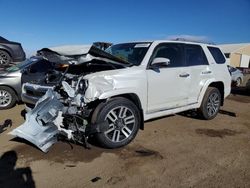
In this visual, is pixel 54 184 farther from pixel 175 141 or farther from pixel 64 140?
pixel 175 141

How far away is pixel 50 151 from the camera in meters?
4.81

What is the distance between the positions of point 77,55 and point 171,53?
6.85ft

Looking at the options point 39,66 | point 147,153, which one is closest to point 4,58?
point 39,66

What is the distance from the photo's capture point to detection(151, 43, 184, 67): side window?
5715 millimetres

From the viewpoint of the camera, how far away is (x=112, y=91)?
15.4 ft

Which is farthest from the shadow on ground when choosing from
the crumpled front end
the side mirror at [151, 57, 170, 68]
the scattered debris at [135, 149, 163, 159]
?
the side mirror at [151, 57, 170, 68]

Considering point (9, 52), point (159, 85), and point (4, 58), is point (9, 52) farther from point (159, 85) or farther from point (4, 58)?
point (159, 85)

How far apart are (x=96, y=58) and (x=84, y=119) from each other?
1.19 metres

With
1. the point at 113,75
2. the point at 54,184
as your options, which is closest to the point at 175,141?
the point at 113,75

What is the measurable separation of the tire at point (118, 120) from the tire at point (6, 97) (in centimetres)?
471

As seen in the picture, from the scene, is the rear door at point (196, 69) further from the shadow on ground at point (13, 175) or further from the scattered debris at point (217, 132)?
the shadow on ground at point (13, 175)

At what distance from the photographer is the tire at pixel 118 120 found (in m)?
4.68

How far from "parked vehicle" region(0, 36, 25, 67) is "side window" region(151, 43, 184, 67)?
6414 mm

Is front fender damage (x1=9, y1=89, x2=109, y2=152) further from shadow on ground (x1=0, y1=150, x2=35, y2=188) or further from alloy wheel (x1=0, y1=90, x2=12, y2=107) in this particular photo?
alloy wheel (x1=0, y1=90, x2=12, y2=107)
